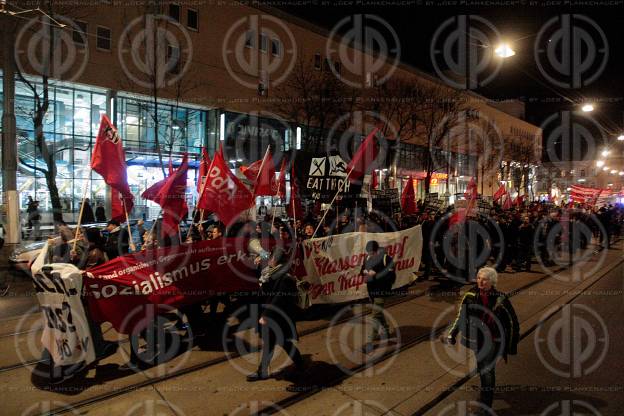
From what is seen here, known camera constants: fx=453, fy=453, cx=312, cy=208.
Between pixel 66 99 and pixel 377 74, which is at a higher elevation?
pixel 377 74

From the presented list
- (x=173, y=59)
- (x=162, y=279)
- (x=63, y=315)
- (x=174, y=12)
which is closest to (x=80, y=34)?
(x=173, y=59)

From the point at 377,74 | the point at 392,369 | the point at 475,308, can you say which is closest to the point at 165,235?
the point at 392,369

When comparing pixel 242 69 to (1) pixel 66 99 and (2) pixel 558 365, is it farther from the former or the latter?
(2) pixel 558 365

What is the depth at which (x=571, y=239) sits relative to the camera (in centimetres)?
1614

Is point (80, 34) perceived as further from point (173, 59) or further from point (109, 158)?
point (109, 158)

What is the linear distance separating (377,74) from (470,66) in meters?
20.2
